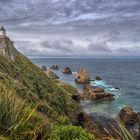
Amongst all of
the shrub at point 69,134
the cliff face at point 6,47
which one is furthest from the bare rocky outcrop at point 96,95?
the shrub at point 69,134

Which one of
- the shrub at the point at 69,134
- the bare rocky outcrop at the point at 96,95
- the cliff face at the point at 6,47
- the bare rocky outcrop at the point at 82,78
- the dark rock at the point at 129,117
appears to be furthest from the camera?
the bare rocky outcrop at the point at 82,78

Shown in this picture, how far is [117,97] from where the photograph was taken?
8844 centimetres

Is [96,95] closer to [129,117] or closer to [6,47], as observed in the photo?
[129,117]

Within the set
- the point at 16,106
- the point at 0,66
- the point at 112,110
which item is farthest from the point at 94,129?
the point at 112,110

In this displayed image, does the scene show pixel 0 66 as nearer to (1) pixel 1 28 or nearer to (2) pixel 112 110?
(1) pixel 1 28

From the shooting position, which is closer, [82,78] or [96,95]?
[96,95]

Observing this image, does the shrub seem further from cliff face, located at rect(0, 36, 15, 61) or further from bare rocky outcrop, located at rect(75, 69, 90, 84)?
bare rocky outcrop, located at rect(75, 69, 90, 84)

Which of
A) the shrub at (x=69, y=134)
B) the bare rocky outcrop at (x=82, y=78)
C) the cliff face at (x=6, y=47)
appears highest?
the cliff face at (x=6, y=47)

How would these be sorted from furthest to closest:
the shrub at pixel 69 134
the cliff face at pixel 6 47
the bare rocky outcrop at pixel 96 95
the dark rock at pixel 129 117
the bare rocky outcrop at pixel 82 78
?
the bare rocky outcrop at pixel 82 78, the bare rocky outcrop at pixel 96 95, the dark rock at pixel 129 117, the cliff face at pixel 6 47, the shrub at pixel 69 134

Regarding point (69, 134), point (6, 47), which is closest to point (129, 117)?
point (6, 47)

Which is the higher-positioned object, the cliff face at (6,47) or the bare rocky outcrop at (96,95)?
the cliff face at (6,47)

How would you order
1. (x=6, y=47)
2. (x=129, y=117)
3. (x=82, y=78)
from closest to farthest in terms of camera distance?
(x=6, y=47), (x=129, y=117), (x=82, y=78)

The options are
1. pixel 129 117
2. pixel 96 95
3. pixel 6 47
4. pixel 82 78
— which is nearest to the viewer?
pixel 6 47

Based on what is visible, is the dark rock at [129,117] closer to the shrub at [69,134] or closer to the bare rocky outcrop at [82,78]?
the shrub at [69,134]
